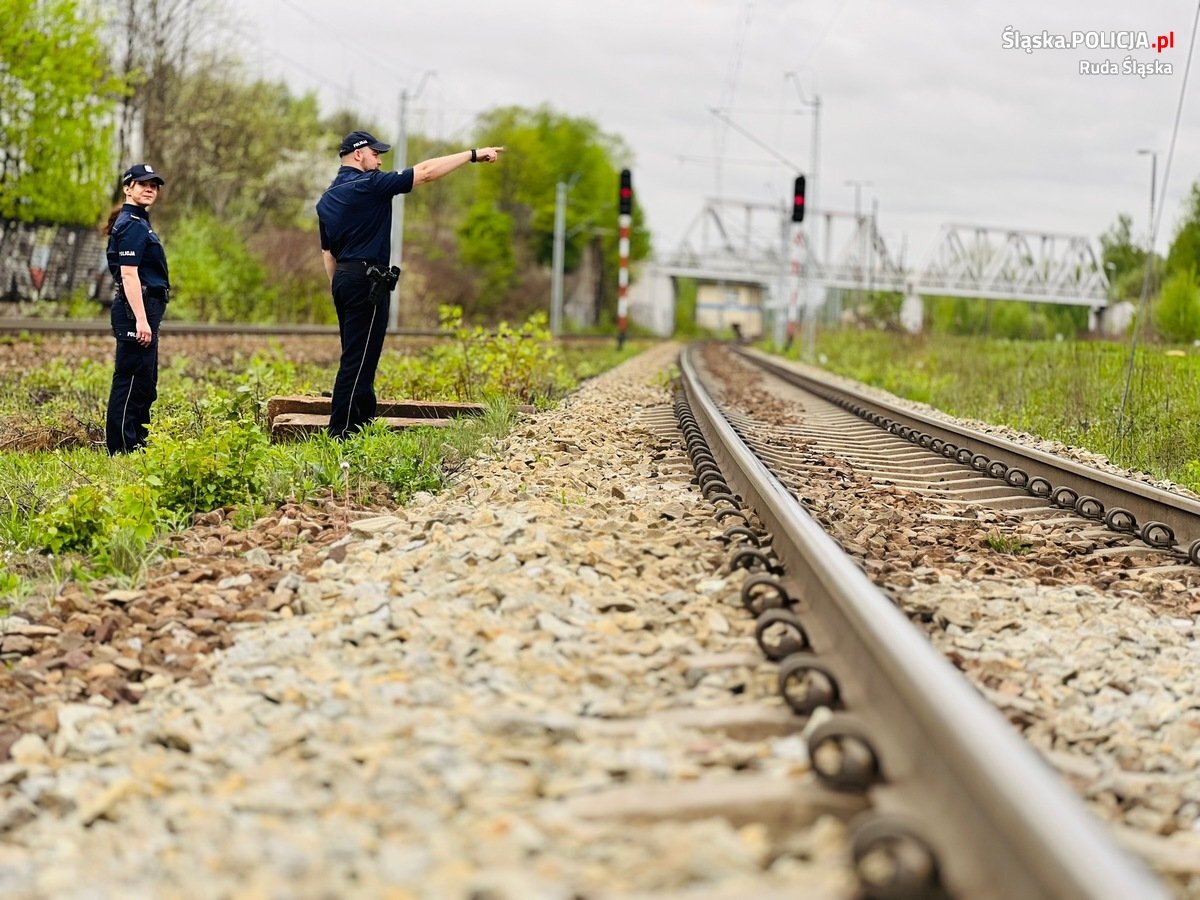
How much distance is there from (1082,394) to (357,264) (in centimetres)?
822

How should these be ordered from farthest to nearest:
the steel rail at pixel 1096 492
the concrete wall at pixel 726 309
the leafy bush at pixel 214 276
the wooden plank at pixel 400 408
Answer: the concrete wall at pixel 726 309
the leafy bush at pixel 214 276
the wooden plank at pixel 400 408
the steel rail at pixel 1096 492

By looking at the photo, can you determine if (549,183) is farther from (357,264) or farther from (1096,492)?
(1096,492)

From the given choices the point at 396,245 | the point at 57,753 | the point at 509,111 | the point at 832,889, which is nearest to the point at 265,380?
the point at 57,753

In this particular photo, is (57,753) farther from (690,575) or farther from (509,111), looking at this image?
(509,111)

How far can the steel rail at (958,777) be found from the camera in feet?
6.75

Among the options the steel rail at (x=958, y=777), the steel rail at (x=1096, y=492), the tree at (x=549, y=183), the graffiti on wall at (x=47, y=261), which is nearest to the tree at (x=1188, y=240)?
the tree at (x=549, y=183)

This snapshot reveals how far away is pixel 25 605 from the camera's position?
15.2 ft

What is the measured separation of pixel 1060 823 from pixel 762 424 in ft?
31.7

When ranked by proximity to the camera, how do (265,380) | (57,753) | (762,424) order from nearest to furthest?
(57,753), (265,380), (762,424)

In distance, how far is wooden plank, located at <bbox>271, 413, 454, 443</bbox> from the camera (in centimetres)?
851

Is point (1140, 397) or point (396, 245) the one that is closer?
point (1140, 397)

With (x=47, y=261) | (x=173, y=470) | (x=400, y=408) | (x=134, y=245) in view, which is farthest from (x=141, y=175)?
(x=47, y=261)

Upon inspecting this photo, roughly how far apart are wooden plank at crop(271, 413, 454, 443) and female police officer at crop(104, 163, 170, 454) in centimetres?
82

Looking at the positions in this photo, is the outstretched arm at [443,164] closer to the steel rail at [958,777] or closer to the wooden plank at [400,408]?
the wooden plank at [400,408]
